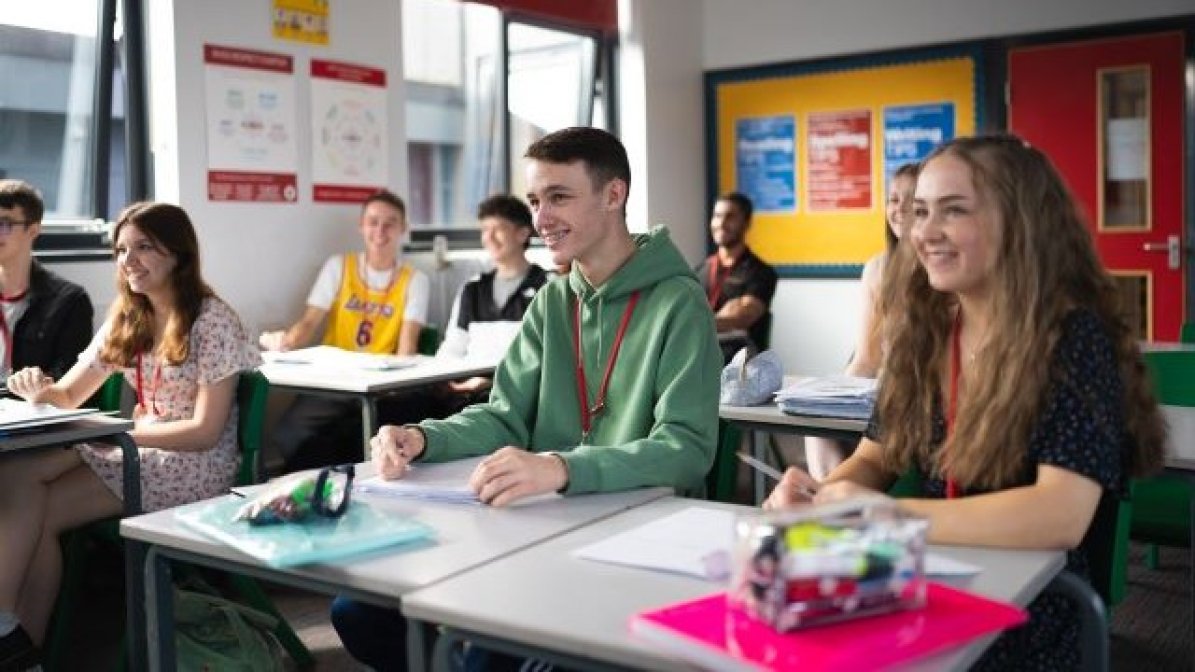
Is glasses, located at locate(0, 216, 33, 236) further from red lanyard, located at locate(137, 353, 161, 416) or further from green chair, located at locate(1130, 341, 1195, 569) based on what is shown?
green chair, located at locate(1130, 341, 1195, 569)

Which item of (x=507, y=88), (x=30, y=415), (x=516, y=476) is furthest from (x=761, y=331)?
(x=516, y=476)

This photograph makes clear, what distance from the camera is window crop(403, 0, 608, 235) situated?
6.54 metres

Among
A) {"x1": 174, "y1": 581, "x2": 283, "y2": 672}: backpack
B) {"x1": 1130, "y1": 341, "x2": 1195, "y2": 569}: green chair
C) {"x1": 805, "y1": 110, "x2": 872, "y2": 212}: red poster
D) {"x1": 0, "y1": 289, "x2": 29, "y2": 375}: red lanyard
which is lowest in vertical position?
{"x1": 174, "y1": 581, "x2": 283, "y2": 672}: backpack

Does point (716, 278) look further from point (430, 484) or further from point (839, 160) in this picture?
point (430, 484)

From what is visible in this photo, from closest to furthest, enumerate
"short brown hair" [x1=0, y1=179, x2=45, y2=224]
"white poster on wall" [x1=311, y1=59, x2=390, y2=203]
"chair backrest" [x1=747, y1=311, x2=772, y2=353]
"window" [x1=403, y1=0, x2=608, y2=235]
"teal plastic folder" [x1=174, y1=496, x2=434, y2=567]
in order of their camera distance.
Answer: "teal plastic folder" [x1=174, y1=496, x2=434, y2=567]
"short brown hair" [x1=0, y1=179, x2=45, y2=224]
"white poster on wall" [x1=311, y1=59, x2=390, y2=203]
"chair backrest" [x1=747, y1=311, x2=772, y2=353]
"window" [x1=403, y1=0, x2=608, y2=235]

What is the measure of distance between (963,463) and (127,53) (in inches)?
165

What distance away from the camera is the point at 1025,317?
1608 mm

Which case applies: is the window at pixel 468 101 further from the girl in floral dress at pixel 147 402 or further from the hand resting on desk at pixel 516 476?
the hand resting on desk at pixel 516 476

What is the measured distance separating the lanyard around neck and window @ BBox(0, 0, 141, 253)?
3.74 m

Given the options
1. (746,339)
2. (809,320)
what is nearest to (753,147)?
(809,320)

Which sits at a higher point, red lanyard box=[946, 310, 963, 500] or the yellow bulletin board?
the yellow bulletin board

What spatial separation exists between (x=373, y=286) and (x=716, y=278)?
168 cm

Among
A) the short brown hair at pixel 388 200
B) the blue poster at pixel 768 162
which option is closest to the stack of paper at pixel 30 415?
the short brown hair at pixel 388 200

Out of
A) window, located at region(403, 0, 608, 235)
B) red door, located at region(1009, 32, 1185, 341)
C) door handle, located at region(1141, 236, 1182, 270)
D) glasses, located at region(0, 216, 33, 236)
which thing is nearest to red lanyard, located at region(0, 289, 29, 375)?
glasses, located at region(0, 216, 33, 236)
